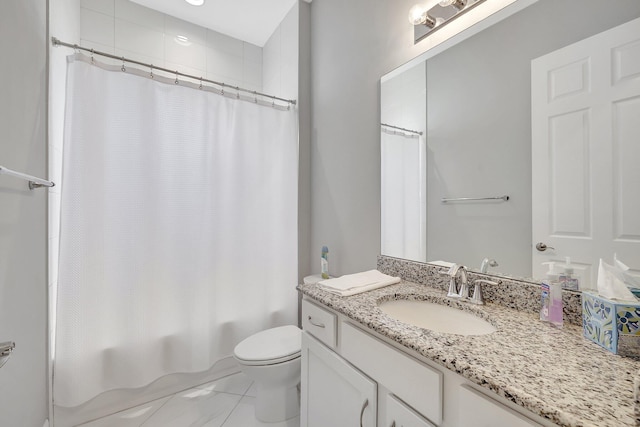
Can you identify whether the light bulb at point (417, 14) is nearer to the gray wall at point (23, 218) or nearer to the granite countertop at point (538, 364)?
the granite countertop at point (538, 364)

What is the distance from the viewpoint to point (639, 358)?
0.57 metres

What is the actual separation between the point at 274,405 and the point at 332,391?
0.75 m

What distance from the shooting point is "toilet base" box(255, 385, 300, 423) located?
150cm

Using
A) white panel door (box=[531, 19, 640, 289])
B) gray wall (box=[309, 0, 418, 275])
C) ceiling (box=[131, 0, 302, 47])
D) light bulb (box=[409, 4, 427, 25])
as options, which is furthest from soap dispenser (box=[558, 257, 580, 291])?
ceiling (box=[131, 0, 302, 47])

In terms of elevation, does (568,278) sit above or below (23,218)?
below

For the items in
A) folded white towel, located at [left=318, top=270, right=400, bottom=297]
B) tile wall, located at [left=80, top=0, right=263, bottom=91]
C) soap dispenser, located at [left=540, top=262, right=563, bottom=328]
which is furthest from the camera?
tile wall, located at [left=80, top=0, right=263, bottom=91]

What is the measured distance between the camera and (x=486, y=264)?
1015 mm

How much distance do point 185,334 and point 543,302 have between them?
185cm

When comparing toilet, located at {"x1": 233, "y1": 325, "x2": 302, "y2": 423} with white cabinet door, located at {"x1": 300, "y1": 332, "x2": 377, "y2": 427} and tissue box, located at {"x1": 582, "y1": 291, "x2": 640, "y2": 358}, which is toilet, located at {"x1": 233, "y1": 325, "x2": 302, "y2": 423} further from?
tissue box, located at {"x1": 582, "y1": 291, "x2": 640, "y2": 358}

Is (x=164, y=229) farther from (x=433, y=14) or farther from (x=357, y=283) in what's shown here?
(x=433, y=14)

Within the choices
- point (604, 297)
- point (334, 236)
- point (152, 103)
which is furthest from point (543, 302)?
point (152, 103)

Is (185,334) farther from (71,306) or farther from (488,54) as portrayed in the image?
(488,54)

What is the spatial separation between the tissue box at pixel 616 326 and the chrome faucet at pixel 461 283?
0.37m

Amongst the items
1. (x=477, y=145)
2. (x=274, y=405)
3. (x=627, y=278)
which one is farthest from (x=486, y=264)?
(x=274, y=405)
